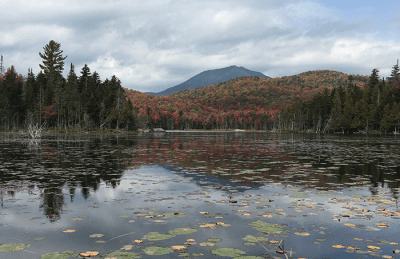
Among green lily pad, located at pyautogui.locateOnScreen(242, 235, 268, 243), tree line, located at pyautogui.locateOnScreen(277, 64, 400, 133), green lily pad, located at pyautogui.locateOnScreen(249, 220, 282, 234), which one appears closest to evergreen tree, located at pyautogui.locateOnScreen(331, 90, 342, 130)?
tree line, located at pyautogui.locateOnScreen(277, 64, 400, 133)

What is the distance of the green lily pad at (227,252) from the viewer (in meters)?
5.43

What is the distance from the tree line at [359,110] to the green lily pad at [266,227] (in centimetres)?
11368

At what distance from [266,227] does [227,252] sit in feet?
5.56

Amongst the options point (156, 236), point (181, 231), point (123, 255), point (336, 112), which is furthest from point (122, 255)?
point (336, 112)

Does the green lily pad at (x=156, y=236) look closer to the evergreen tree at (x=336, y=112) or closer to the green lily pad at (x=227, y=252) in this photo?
the green lily pad at (x=227, y=252)

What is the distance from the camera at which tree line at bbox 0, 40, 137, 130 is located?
9812 cm

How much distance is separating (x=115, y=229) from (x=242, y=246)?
119 inches

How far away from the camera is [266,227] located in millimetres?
6840

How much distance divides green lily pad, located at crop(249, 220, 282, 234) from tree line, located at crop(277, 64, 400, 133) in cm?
11368

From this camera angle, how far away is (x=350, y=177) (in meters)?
14.0

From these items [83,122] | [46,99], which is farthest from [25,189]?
[46,99]

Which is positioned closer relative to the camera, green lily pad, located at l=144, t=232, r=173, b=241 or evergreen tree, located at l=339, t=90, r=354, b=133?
green lily pad, located at l=144, t=232, r=173, b=241

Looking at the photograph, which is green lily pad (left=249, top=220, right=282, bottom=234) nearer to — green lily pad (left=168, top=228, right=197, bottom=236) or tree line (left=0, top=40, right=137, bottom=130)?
green lily pad (left=168, top=228, right=197, bottom=236)

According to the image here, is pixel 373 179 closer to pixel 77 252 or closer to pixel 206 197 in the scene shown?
pixel 206 197
